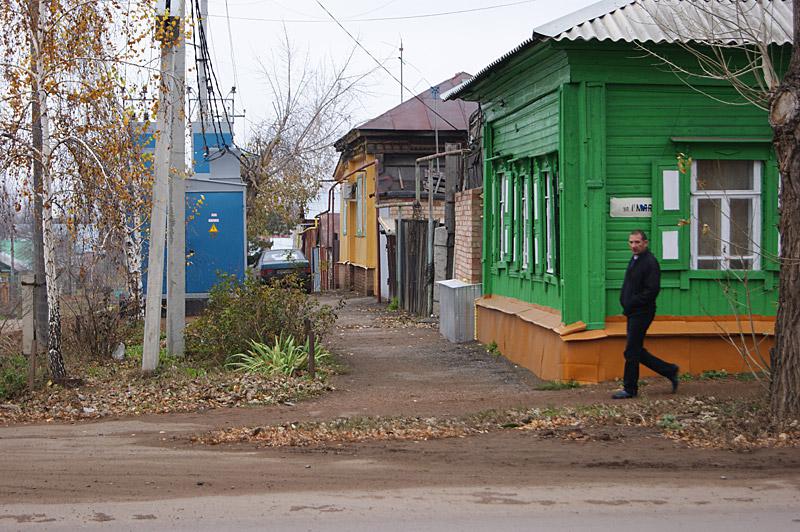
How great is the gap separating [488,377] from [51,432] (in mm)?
5885

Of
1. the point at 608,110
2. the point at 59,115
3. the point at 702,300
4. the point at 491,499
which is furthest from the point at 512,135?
the point at 491,499

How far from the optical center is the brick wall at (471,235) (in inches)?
707

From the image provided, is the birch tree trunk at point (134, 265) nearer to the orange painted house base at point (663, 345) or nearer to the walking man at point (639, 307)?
the orange painted house base at point (663, 345)

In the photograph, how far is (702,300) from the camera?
12711 mm

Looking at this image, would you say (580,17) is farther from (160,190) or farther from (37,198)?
(37,198)

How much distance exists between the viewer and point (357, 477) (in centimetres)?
781

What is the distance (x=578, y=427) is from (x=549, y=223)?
191 inches

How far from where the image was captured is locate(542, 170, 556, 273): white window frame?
13547 millimetres

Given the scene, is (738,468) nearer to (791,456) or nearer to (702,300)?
(791,456)

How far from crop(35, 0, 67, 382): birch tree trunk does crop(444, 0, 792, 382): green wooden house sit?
18.9ft

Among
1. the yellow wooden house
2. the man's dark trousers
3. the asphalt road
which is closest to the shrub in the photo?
the man's dark trousers

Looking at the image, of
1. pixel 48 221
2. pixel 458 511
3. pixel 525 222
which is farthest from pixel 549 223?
pixel 458 511

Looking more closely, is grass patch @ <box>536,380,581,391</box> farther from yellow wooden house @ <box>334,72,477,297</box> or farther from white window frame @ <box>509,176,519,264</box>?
yellow wooden house @ <box>334,72,477,297</box>

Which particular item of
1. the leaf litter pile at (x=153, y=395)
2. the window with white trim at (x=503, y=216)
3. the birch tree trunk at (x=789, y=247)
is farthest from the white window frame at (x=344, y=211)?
the birch tree trunk at (x=789, y=247)
